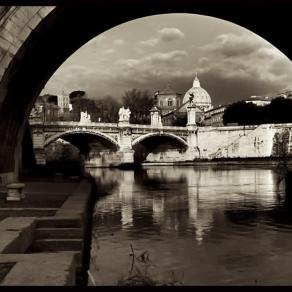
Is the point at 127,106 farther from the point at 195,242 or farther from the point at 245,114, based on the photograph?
the point at 195,242

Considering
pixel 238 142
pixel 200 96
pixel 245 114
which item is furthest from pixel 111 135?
pixel 200 96

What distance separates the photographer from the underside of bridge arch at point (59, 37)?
512 inches

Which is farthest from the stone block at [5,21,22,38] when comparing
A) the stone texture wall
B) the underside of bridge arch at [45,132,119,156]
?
the underside of bridge arch at [45,132,119,156]

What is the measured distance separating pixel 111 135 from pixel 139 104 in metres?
15.7

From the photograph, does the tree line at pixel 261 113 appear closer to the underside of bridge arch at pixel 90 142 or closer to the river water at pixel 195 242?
the underside of bridge arch at pixel 90 142

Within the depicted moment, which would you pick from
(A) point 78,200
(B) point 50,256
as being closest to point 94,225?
(A) point 78,200

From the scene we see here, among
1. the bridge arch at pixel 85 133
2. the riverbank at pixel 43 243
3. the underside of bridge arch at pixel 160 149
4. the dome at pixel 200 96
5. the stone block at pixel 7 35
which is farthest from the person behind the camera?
the dome at pixel 200 96

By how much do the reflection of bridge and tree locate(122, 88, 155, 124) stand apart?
401 cm

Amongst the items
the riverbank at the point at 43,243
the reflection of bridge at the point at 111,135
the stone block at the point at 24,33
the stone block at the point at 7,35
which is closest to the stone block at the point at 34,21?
the stone block at the point at 24,33

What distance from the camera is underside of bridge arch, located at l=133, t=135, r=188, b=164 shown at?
257 feet

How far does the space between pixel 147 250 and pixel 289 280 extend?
3.02 meters

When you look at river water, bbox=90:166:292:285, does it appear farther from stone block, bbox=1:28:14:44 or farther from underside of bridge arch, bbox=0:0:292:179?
stone block, bbox=1:28:14:44

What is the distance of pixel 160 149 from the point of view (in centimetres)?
8662

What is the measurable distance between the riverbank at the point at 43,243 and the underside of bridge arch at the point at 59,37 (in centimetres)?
294
